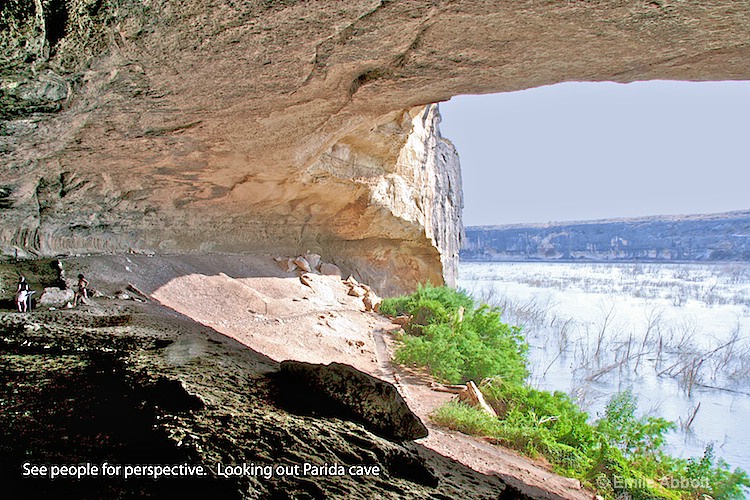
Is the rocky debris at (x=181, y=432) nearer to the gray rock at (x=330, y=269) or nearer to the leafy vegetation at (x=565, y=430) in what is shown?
the leafy vegetation at (x=565, y=430)

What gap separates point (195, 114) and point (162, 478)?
3261 millimetres

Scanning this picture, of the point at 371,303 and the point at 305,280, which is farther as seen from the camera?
the point at 371,303

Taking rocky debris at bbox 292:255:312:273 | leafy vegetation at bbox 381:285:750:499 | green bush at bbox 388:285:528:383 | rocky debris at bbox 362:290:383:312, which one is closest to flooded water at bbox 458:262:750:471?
green bush at bbox 388:285:528:383

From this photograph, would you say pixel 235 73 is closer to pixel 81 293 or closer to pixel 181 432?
pixel 181 432

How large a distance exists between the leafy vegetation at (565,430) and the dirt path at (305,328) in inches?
9.4

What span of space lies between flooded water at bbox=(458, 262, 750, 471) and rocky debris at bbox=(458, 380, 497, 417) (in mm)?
2842

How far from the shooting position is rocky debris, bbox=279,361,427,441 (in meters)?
1.96

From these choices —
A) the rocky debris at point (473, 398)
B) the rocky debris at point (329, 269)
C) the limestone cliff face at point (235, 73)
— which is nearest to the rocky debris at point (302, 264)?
the rocky debris at point (329, 269)

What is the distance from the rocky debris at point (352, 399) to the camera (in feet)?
6.41

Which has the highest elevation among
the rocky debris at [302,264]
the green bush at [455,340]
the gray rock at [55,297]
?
the gray rock at [55,297]

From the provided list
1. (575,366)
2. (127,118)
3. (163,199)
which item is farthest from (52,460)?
(575,366)

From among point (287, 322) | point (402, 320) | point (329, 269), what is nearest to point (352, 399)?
point (287, 322)

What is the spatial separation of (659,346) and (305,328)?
339 inches

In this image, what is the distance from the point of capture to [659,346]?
10.1 meters
